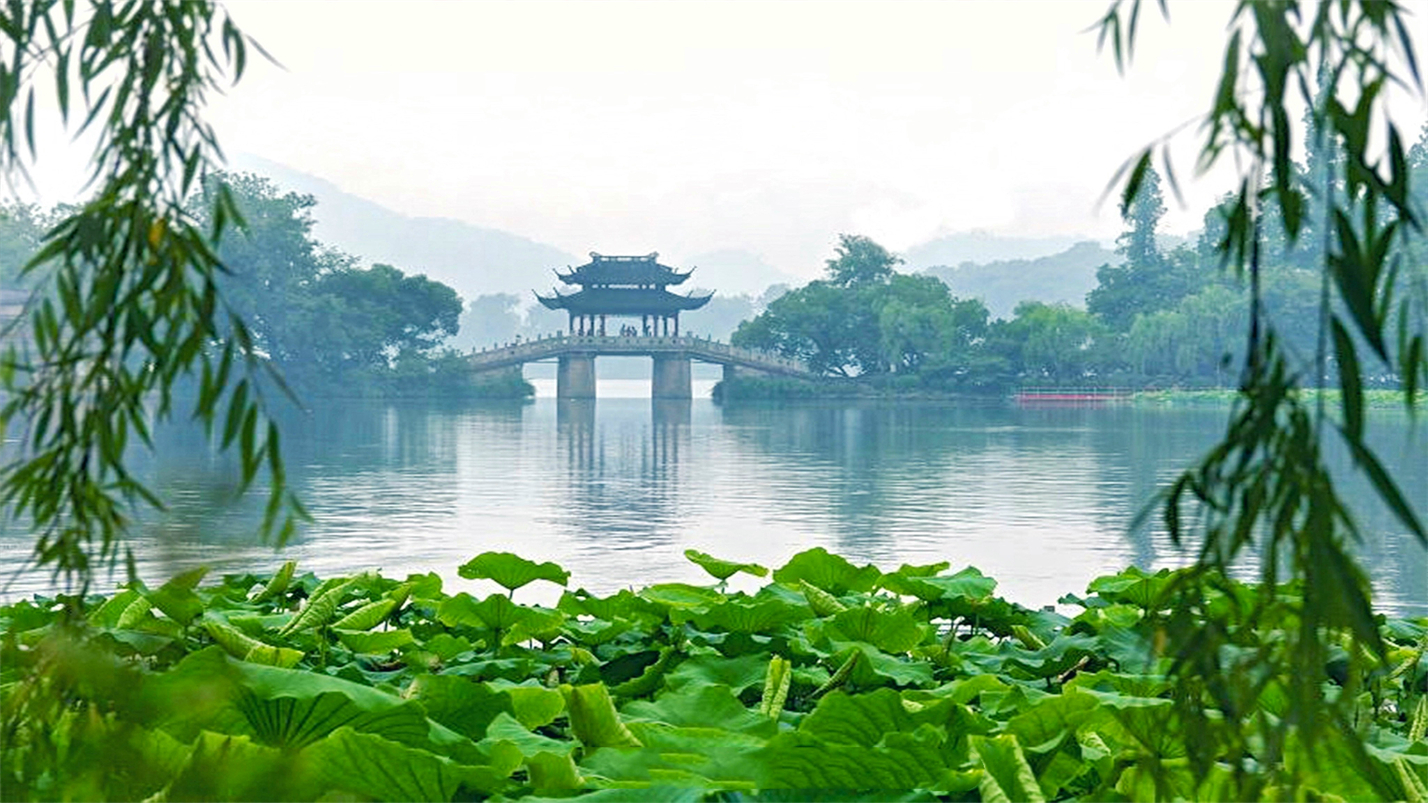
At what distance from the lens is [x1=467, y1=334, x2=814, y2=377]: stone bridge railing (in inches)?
1398

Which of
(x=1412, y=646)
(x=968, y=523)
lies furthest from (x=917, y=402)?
(x=1412, y=646)

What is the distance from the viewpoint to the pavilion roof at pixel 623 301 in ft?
119

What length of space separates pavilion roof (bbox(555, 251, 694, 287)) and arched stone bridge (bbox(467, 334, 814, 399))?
1214 mm

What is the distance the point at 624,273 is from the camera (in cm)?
3662

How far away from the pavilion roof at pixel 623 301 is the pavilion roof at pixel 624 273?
16 cm

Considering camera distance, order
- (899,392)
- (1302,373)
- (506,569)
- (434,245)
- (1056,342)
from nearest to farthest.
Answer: (1302,373)
(506,569)
(1056,342)
(899,392)
(434,245)

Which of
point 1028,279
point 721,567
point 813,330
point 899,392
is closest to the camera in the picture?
point 721,567

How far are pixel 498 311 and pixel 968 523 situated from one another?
8100 cm

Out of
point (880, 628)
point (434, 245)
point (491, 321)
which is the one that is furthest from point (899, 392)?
point (434, 245)

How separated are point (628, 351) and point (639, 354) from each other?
1.33 feet

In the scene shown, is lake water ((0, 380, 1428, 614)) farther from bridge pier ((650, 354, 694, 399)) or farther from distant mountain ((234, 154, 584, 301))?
distant mountain ((234, 154, 584, 301))

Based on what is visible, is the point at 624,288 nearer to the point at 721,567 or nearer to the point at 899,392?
the point at 899,392

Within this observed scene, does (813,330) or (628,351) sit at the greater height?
(813,330)

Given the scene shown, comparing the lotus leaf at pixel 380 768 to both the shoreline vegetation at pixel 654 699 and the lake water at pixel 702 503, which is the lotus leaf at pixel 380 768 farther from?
the lake water at pixel 702 503
